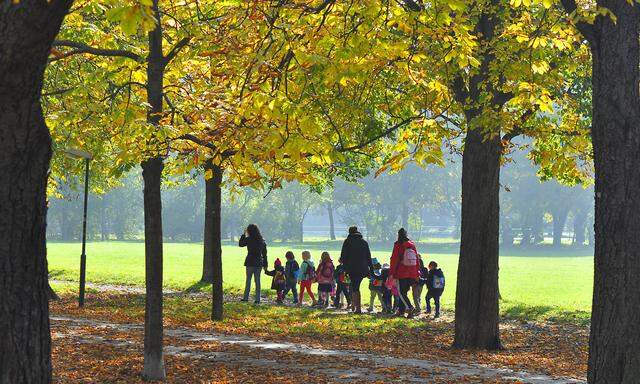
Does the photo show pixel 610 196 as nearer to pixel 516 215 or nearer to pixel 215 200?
pixel 215 200

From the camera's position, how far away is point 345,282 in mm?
21453

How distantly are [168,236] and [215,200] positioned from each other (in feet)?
292

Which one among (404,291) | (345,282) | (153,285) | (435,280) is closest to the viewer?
(153,285)

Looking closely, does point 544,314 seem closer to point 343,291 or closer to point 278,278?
point 343,291

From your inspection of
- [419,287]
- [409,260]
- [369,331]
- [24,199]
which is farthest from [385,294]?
[24,199]

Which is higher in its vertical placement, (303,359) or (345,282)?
(345,282)

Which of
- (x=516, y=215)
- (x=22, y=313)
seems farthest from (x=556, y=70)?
(x=516, y=215)

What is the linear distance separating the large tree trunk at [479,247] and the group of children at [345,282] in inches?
171

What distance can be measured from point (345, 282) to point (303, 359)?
947cm

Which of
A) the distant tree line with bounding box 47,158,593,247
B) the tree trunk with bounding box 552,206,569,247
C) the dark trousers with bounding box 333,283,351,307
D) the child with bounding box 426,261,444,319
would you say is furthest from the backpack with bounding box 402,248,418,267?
the tree trunk with bounding box 552,206,569,247

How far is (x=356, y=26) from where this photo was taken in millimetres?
8852

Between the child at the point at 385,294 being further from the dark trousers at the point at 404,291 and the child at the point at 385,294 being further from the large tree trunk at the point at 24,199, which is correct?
the large tree trunk at the point at 24,199

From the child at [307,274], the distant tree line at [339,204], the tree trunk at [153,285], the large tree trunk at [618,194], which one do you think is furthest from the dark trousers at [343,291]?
the distant tree line at [339,204]

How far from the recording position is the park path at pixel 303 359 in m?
10.7
